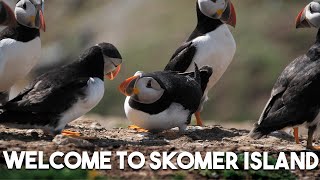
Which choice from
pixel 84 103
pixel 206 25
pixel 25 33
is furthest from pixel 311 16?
pixel 25 33

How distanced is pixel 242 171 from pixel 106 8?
5719cm

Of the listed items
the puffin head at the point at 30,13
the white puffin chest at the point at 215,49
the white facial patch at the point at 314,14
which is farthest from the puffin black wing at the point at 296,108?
the puffin head at the point at 30,13

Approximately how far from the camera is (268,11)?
169ft

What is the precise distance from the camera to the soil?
33.4ft

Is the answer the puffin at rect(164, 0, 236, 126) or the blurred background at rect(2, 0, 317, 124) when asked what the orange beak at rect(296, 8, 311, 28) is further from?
the blurred background at rect(2, 0, 317, 124)

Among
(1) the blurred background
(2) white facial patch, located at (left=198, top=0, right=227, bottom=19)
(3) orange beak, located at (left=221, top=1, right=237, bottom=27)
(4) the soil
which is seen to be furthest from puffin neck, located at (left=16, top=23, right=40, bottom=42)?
(1) the blurred background

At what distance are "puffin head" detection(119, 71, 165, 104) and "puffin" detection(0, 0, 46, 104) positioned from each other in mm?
1727

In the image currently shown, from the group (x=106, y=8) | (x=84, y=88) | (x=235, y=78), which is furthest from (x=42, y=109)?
(x=106, y=8)

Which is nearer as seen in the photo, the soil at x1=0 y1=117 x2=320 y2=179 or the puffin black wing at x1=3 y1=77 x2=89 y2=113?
the soil at x1=0 y1=117 x2=320 y2=179

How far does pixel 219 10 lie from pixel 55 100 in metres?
4.25

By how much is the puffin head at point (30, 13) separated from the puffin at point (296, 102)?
3517 mm

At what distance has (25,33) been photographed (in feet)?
42.7

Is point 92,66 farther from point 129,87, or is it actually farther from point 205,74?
point 205,74

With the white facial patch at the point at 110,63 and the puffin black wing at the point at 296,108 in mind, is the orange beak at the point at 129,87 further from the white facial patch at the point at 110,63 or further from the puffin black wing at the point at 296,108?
the puffin black wing at the point at 296,108
